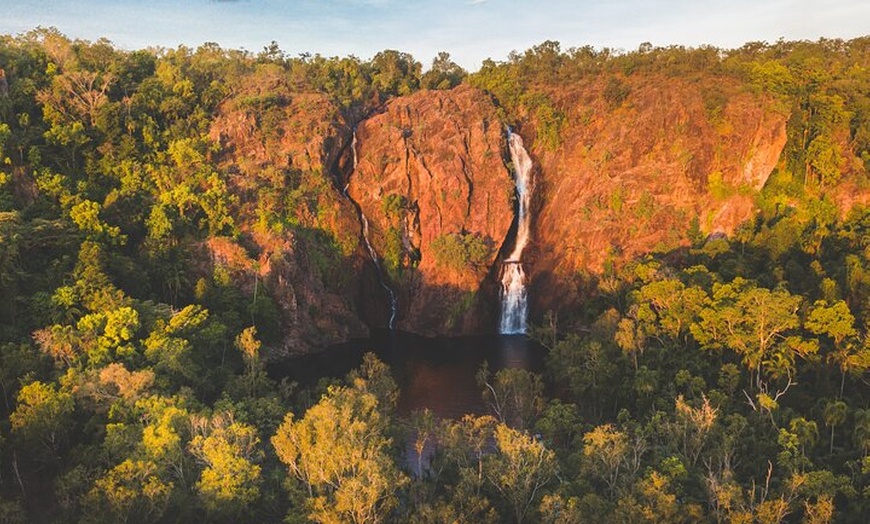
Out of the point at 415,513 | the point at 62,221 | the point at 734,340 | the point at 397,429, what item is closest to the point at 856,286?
the point at 734,340

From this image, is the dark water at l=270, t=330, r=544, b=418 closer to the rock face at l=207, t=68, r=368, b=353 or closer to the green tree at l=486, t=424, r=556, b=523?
the rock face at l=207, t=68, r=368, b=353

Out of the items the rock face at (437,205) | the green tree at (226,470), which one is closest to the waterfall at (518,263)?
the rock face at (437,205)

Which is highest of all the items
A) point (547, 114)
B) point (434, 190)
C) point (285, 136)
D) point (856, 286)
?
point (547, 114)

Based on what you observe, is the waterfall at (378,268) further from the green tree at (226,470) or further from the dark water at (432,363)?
the green tree at (226,470)

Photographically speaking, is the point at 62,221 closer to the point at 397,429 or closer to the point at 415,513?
the point at 397,429

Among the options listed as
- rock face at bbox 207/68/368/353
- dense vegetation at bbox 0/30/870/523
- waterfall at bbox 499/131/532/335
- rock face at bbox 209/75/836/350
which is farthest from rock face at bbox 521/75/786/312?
rock face at bbox 207/68/368/353

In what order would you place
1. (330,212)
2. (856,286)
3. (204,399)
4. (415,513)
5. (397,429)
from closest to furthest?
(415,513) < (397,429) < (204,399) < (856,286) < (330,212)
